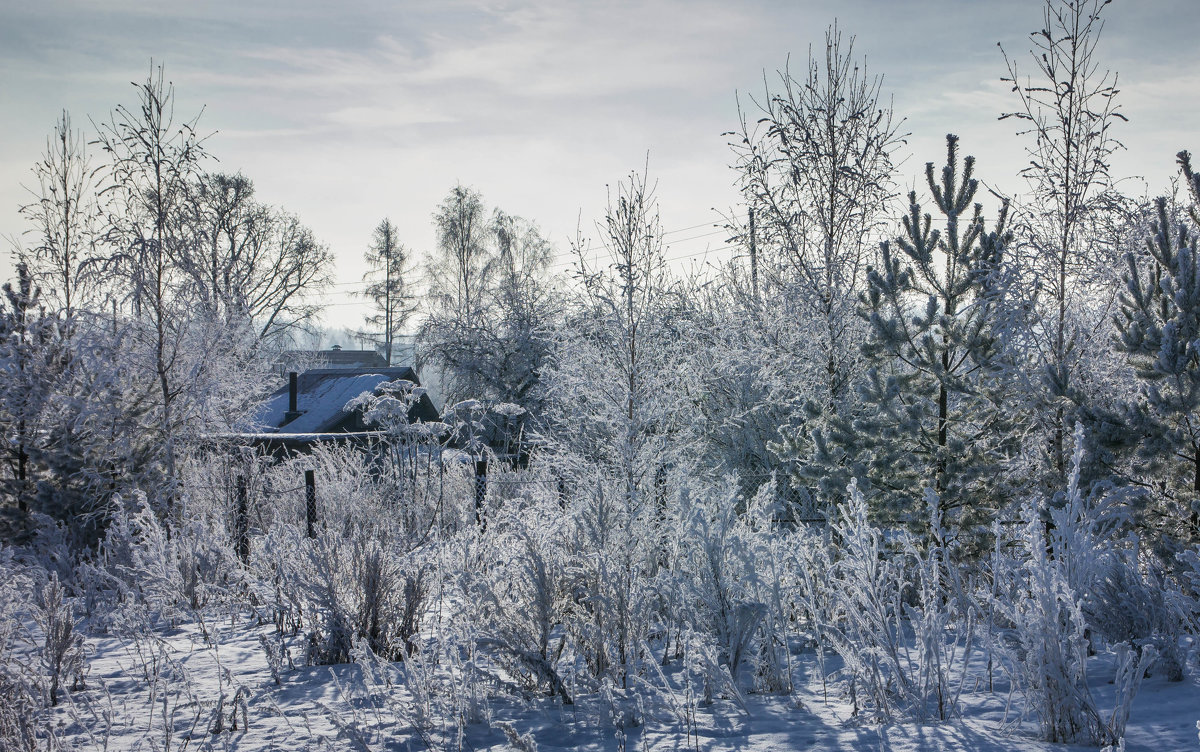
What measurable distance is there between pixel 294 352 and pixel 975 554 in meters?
37.5

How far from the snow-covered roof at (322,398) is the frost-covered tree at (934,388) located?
1880 centimetres

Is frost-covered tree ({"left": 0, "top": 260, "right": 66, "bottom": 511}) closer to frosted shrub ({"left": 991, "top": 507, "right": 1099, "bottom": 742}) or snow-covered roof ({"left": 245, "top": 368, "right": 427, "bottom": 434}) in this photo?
frosted shrub ({"left": 991, "top": 507, "right": 1099, "bottom": 742})

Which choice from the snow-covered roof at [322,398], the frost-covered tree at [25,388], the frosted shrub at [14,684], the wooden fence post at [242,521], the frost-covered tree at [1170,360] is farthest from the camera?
the snow-covered roof at [322,398]

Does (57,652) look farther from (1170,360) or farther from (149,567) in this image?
(1170,360)

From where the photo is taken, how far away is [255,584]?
6316 mm

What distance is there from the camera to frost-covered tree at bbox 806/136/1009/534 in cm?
584

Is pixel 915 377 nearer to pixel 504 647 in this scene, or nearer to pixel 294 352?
pixel 504 647

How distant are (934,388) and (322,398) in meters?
23.6

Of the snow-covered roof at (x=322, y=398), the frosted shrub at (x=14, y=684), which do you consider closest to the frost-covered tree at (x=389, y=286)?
the snow-covered roof at (x=322, y=398)

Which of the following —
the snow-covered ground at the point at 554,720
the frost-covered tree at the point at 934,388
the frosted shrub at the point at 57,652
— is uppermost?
the frost-covered tree at the point at 934,388

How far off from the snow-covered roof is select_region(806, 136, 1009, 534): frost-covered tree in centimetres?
1880

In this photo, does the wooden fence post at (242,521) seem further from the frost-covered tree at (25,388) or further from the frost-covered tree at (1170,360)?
the frost-covered tree at (1170,360)

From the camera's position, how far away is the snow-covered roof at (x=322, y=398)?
24.3m

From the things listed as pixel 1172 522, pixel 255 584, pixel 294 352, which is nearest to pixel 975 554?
pixel 1172 522
